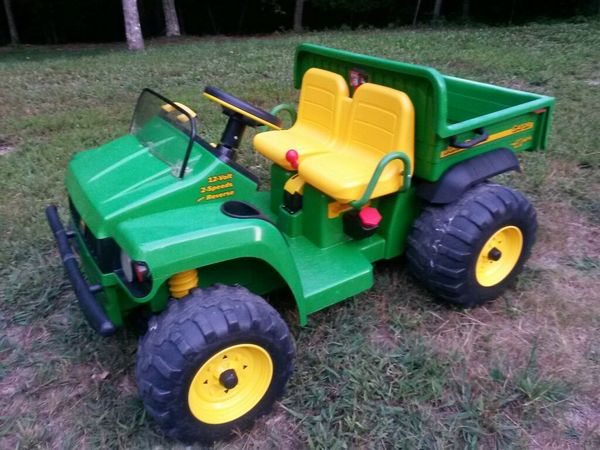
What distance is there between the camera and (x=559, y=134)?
193 inches

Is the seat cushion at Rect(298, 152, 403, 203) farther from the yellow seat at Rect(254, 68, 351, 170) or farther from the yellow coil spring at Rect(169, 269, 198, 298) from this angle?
the yellow coil spring at Rect(169, 269, 198, 298)

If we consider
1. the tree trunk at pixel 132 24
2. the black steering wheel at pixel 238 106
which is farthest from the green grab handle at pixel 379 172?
the tree trunk at pixel 132 24

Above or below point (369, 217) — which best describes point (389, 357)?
below

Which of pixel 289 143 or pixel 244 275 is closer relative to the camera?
pixel 244 275

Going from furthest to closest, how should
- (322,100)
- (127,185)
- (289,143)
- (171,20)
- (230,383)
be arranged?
(171,20) < (322,100) < (289,143) < (127,185) < (230,383)

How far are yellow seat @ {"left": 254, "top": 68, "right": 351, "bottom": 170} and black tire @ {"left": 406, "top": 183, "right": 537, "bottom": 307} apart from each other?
0.70 m

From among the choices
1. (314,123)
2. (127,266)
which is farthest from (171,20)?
(127,266)

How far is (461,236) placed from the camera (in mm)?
2619

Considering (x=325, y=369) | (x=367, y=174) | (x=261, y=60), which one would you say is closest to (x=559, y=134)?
(x=367, y=174)

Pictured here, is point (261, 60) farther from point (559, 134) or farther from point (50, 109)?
point (559, 134)

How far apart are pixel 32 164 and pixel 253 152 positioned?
190 centimetres

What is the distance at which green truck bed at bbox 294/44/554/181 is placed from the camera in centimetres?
248

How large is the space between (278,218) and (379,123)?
2.48 feet

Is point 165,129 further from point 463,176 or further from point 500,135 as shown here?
point 500,135
